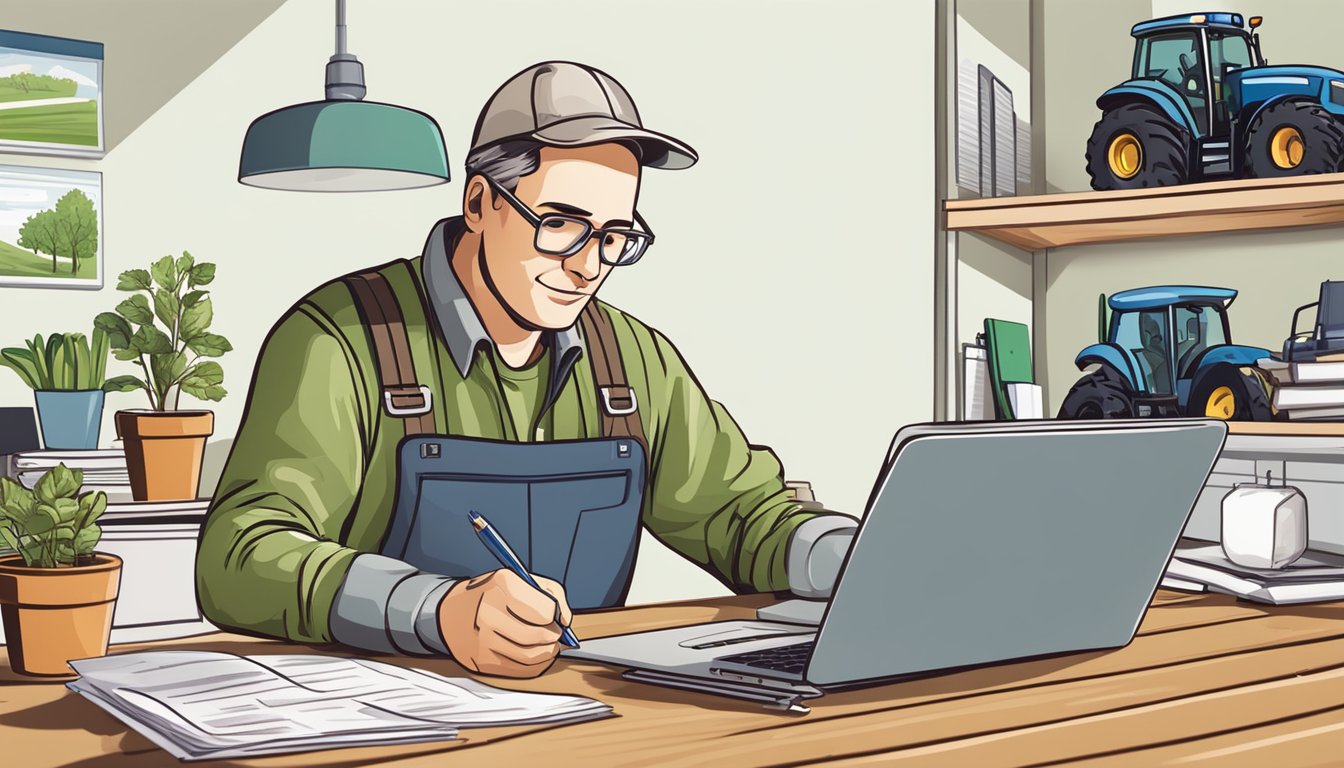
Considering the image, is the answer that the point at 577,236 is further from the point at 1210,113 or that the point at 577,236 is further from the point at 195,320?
the point at 1210,113

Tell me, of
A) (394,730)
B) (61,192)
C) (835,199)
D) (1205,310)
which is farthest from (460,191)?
(394,730)

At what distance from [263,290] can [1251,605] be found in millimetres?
1655

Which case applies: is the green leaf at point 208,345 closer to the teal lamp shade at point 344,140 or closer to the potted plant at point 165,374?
the potted plant at point 165,374

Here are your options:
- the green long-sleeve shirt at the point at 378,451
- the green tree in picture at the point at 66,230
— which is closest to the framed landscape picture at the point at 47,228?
the green tree in picture at the point at 66,230

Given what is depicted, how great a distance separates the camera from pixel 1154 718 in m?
0.93

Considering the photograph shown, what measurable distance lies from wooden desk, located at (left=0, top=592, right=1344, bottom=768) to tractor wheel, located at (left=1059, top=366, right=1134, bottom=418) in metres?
1.46

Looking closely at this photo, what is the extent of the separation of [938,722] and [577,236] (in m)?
0.82

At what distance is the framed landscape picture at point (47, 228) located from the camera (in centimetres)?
194

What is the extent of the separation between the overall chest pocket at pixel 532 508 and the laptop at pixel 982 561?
0.55 m

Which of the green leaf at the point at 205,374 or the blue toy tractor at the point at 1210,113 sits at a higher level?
the blue toy tractor at the point at 1210,113

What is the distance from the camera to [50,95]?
1.97m

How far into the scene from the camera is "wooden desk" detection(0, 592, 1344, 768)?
777 mm

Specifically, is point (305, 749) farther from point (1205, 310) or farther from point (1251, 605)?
point (1205, 310)

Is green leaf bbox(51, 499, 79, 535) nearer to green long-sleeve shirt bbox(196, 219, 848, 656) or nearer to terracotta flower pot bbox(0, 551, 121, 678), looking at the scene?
terracotta flower pot bbox(0, 551, 121, 678)
